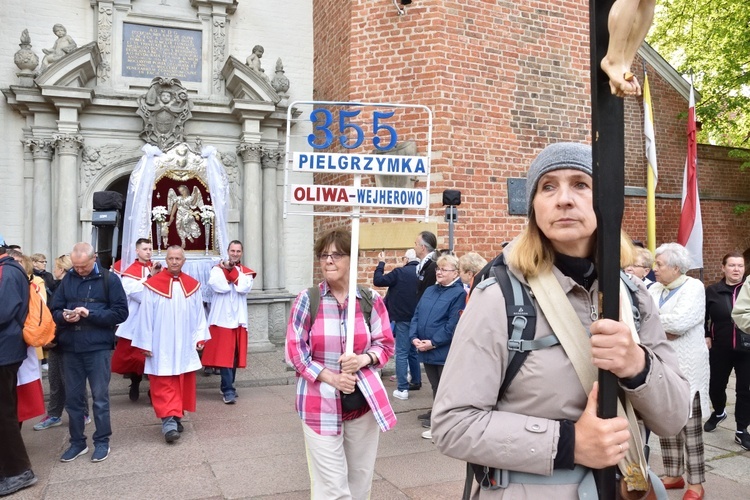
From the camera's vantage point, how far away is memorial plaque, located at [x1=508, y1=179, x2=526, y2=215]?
32.2 ft

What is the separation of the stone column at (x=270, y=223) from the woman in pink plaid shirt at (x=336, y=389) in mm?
7632

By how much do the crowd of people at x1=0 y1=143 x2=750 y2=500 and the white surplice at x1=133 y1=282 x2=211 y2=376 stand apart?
0.01m

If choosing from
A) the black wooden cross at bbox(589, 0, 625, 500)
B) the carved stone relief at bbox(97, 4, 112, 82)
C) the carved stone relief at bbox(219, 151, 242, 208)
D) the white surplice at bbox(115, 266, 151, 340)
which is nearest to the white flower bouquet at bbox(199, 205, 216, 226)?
the carved stone relief at bbox(219, 151, 242, 208)

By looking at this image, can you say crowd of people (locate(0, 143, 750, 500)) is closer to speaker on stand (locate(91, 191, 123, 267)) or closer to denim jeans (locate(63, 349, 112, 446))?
denim jeans (locate(63, 349, 112, 446))

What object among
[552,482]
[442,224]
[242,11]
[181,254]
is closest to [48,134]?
[242,11]

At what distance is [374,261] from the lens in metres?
9.51

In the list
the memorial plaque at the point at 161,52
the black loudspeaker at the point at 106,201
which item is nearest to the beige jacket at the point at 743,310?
the black loudspeaker at the point at 106,201

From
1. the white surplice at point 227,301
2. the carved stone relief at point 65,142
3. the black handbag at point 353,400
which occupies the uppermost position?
the carved stone relief at point 65,142

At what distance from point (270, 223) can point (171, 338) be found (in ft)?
17.9

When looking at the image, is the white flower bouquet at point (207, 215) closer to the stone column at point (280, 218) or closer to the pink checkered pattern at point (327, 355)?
the stone column at point (280, 218)

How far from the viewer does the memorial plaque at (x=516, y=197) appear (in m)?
9.81

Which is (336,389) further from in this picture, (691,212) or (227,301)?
(691,212)

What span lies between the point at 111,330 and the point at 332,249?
9.50 feet

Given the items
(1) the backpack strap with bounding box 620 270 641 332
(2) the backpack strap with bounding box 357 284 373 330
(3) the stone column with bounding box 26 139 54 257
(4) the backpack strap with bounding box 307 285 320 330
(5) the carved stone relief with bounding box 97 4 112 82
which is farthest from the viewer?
(5) the carved stone relief with bounding box 97 4 112 82
